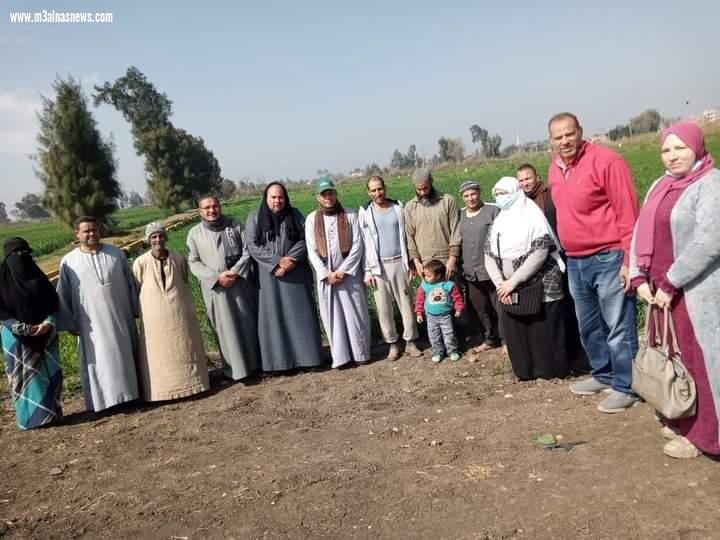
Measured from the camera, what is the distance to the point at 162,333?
488 cm

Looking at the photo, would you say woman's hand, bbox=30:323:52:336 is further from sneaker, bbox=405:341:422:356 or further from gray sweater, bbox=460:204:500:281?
gray sweater, bbox=460:204:500:281

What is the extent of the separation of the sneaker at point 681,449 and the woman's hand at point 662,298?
75cm

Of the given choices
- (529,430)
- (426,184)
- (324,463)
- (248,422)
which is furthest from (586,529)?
(426,184)

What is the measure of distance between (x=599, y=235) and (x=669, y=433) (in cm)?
121

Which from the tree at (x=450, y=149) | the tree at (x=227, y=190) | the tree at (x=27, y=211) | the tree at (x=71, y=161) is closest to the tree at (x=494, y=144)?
the tree at (x=450, y=149)

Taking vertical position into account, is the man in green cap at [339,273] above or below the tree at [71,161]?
below

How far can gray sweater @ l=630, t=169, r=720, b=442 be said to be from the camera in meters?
2.59

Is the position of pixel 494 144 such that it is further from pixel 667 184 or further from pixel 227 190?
pixel 667 184

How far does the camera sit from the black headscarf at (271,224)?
5129 millimetres

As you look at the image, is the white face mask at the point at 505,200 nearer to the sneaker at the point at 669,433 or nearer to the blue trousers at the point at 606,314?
the blue trousers at the point at 606,314

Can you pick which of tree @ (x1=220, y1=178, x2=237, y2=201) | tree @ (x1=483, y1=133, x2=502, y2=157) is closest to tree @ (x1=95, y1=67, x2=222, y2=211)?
tree @ (x1=220, y1=178, x2=237, y2=201)

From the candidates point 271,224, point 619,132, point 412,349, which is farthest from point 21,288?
point 619,132

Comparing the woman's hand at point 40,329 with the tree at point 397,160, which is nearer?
the woman's hand at point 40,329

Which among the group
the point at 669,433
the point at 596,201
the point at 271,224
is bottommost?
the point at 669,433
